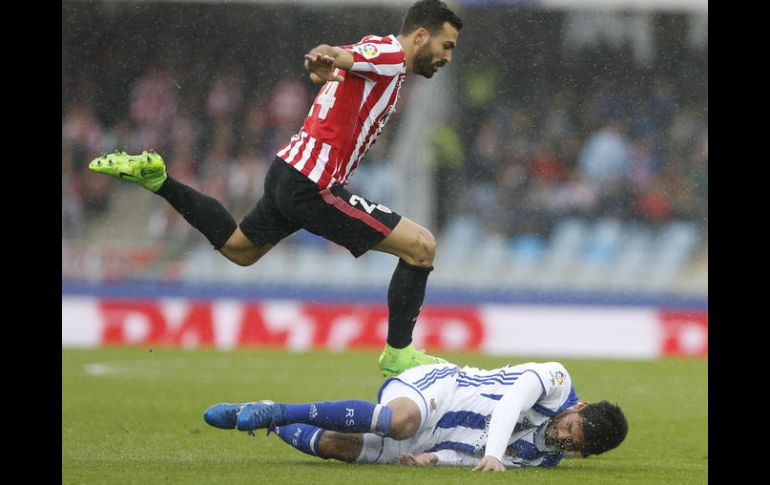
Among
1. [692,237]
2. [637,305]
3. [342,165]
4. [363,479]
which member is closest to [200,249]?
[637,305]

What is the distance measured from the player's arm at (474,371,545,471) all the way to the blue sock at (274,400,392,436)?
53cm

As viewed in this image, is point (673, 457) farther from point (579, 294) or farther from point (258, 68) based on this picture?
point (258, 68)

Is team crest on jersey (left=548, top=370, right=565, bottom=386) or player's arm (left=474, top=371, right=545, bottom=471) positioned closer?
player's arm (left=474, top=371, right=545, bottom=471)

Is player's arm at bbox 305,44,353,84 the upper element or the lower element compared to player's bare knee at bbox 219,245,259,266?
upper

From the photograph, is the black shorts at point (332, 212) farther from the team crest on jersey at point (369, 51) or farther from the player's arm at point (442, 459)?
the player's arm at point (442, 459)

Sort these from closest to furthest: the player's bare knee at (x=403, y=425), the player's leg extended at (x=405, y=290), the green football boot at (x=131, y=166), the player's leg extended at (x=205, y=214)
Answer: the player's bare knee at (x=403, y=425) < the player's leg extended at (x=405, y=290) < the green football boot at (x=131, y=166) < the player's leg extended at (x=205, y=214)

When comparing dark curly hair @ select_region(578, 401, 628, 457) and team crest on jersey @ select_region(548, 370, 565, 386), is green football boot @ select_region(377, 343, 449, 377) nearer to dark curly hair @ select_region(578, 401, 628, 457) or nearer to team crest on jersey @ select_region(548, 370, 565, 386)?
team crest on jersey @ select_region(548, 370, 565, 386)

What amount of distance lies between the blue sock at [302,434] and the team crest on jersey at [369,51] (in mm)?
2040

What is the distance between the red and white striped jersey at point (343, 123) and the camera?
24.5 ft

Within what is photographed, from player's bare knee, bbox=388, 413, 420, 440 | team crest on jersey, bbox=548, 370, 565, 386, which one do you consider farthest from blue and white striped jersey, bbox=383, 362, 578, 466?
player's bare knee, bbox=388, 413, 420, 440

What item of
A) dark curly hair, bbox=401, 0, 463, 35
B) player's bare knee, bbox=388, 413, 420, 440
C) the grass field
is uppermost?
dark curly hair, bbox=401, 0, 463, 35

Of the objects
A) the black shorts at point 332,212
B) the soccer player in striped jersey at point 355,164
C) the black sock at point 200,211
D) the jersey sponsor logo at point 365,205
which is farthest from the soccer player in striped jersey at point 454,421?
the black sock at point 200,211

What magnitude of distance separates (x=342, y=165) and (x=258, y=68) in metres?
13.0

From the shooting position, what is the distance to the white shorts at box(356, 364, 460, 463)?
6.80 m
